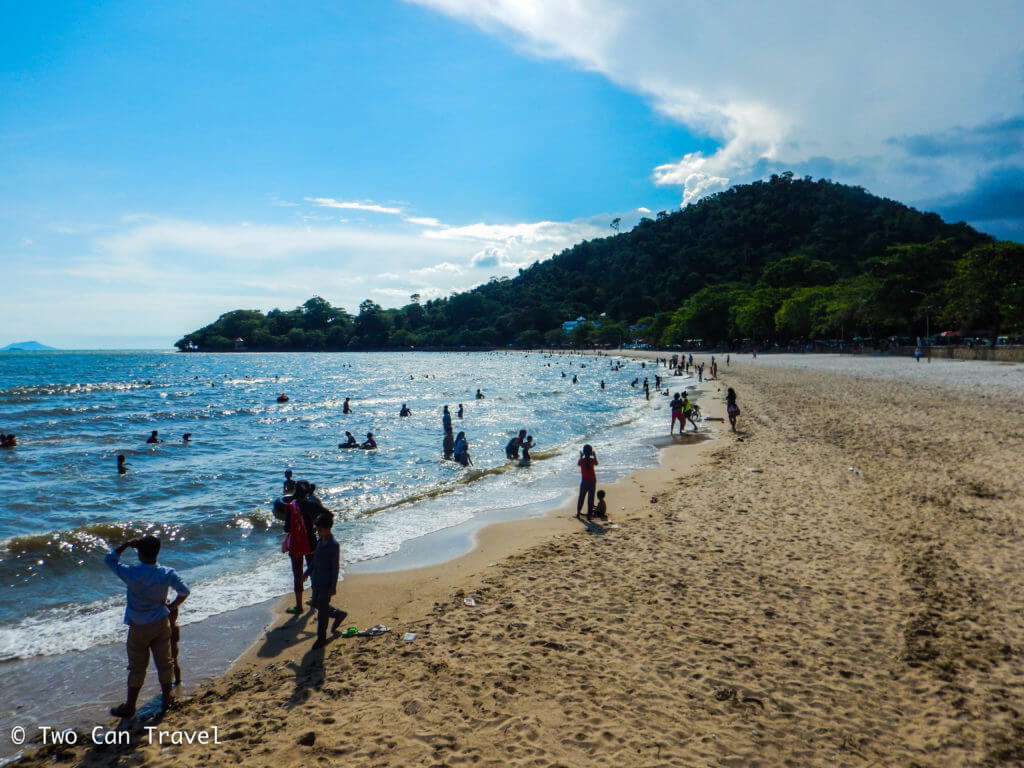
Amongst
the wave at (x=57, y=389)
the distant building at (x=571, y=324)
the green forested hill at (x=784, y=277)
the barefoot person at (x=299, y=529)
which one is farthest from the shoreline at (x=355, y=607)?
the distant building at (x=571, y=324)

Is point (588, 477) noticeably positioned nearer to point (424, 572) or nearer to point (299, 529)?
point (424, 572)

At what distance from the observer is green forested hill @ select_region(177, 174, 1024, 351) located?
192 feet

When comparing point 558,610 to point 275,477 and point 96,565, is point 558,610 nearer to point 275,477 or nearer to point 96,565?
point 96,565

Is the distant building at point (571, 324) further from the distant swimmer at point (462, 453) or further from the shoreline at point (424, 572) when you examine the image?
the shoreline at point (424, 572)

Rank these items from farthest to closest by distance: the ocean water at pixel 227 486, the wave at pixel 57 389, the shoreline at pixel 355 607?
1. the wave at pixel 57 389
2. the ocean water at pixel 227 486
3. the shoreline at pixel 355 607

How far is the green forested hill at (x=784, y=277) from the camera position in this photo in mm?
58500

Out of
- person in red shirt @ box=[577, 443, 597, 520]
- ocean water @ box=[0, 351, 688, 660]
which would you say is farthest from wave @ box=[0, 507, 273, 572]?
person in red shirt @ box=[577, 443, 597, 520]

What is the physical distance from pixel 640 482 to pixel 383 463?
959 cm

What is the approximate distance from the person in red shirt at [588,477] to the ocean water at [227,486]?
7.04 ft

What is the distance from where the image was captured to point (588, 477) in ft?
37.2

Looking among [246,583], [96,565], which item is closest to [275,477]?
[96,565]

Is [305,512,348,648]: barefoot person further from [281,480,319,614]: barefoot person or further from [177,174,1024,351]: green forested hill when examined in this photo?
[177,174,1024,351]: green forested hill

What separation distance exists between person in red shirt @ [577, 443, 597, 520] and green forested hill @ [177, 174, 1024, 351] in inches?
2109

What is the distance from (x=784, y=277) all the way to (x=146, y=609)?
125913 millimetres
